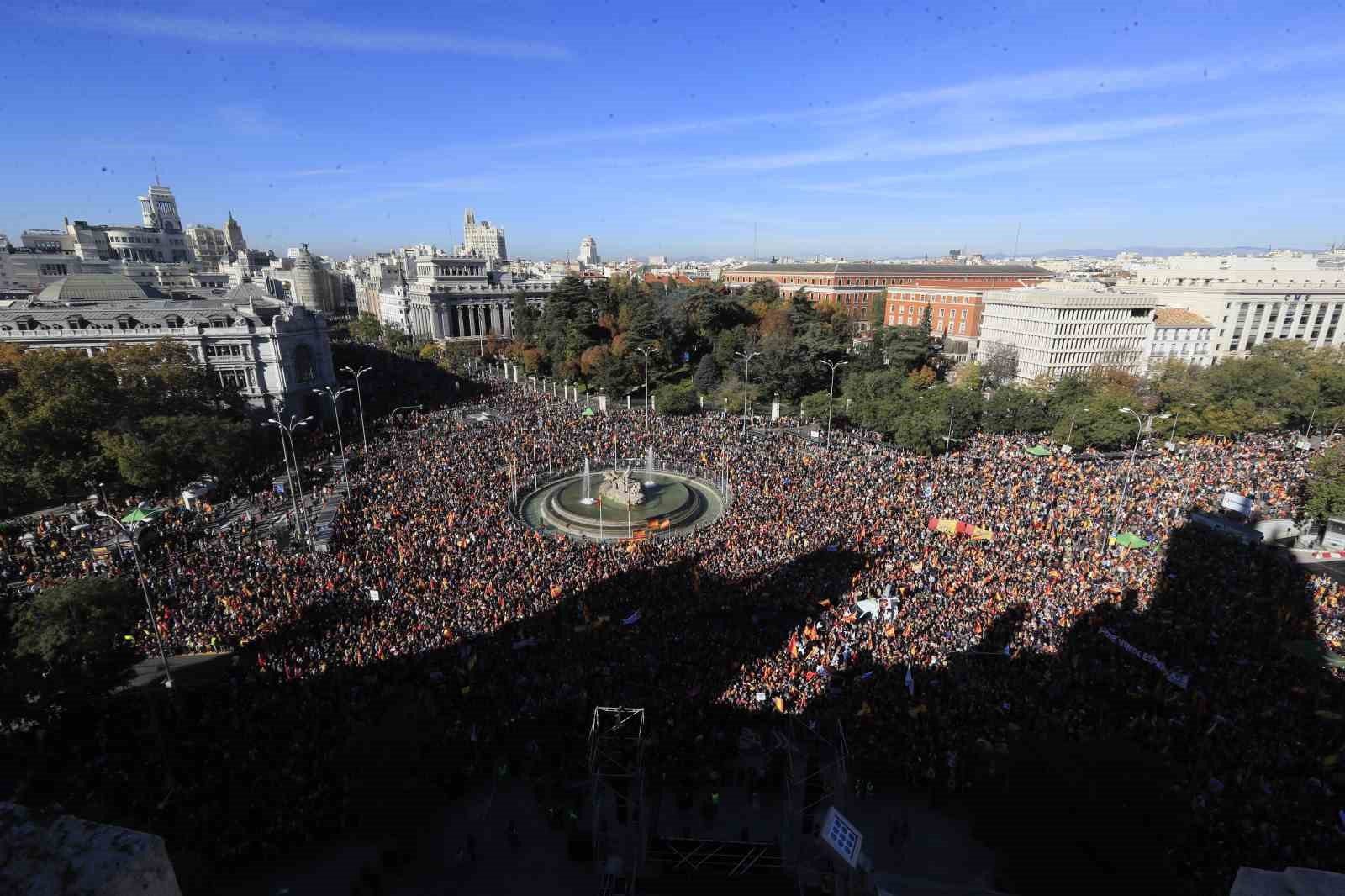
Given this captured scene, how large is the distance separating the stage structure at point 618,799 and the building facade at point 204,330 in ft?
132

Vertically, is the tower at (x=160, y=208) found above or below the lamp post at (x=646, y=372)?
above

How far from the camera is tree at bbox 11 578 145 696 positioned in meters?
14.9

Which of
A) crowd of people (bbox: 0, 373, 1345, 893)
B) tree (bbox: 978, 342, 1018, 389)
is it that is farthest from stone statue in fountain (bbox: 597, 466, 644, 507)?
tree (bbox: 978, 342, 1018, 389)

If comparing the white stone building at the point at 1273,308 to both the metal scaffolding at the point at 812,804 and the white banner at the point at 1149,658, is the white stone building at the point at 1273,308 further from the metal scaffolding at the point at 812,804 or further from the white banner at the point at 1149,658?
the metal scaffolding at the point at 812,804

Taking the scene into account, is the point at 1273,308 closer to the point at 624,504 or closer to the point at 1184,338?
the point at 1184,338

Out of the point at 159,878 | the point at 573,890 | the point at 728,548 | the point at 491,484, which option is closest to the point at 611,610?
the point at 728,548

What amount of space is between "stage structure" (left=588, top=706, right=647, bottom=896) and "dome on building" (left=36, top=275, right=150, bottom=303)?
55633 mm

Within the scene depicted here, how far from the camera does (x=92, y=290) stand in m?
52.3

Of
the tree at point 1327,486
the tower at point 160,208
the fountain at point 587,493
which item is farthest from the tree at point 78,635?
the tower at point 160,208

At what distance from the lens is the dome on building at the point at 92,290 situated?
5141 cm

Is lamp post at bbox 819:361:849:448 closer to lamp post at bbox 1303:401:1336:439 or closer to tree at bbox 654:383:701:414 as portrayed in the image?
tree at bbox 654:383:701:414

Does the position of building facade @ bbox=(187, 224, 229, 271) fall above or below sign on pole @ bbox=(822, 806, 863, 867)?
above

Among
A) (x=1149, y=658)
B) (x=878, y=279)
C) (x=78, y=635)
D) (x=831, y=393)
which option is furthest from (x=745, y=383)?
(x=878, y=279)

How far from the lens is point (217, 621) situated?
19.6 meters
